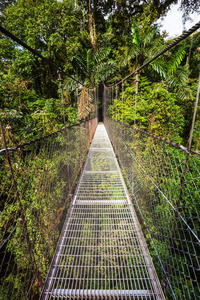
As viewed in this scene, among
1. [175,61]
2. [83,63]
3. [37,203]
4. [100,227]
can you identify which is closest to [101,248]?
[100,227]

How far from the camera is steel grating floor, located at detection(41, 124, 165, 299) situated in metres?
0.87

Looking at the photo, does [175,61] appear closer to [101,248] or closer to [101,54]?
[101,54]

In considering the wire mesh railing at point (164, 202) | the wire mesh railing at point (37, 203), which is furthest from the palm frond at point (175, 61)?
the wire mesh railing at point (164, 202)

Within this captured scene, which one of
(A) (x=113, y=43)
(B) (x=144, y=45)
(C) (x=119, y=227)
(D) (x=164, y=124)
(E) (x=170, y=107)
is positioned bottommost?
(C) (x=119, y=227)

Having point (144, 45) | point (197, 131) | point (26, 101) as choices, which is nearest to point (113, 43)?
point (144, 45)

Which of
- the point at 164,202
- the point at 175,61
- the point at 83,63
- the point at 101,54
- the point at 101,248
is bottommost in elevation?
the point at 101,248

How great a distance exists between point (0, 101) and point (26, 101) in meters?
1.05

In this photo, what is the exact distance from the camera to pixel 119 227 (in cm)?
129

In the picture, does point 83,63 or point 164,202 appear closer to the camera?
point 164,202

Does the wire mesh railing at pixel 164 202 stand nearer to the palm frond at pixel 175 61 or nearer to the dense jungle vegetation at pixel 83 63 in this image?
the dense jungle vegetation at pixel 83 63

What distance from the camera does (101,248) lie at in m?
1.11

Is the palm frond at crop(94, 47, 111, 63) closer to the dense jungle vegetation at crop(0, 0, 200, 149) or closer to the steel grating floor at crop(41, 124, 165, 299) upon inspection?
the dense jungle vegetation at crop(0, 0, 200, 149)

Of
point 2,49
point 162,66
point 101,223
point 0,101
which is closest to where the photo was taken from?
point 101,223

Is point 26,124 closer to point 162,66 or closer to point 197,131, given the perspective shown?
point 162,66
